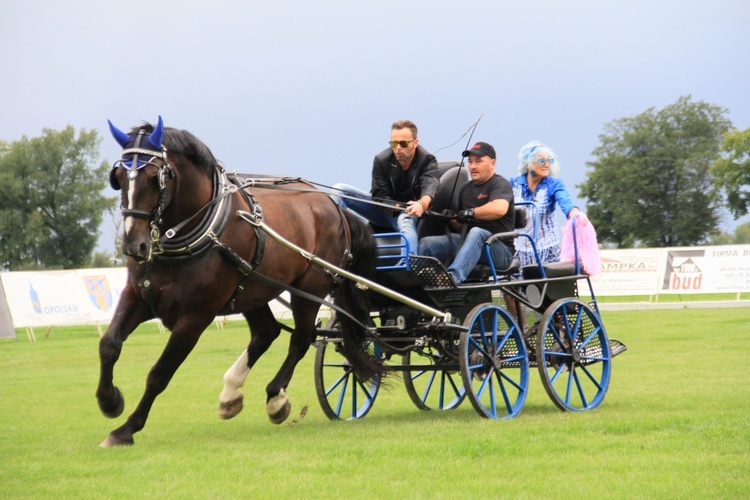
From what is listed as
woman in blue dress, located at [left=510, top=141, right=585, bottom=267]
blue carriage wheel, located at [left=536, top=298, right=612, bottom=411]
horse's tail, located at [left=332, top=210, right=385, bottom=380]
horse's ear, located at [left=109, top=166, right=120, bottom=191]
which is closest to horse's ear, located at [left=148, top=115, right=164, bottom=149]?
horse's ear, located at [left=109, top=166, right=120, bottom=191]

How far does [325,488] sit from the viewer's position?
5.40 m

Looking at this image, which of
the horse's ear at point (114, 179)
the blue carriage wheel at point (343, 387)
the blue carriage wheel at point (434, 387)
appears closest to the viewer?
the horse's ear at point (114, 179)

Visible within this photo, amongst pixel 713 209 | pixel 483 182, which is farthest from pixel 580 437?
pixel 713 209

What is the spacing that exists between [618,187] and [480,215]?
73428mm

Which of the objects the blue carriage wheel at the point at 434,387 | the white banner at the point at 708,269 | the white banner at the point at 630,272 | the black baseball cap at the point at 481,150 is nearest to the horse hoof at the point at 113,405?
the blue carriage wheel at the point at 434,387

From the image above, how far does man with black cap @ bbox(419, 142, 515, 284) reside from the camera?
819 centimetres

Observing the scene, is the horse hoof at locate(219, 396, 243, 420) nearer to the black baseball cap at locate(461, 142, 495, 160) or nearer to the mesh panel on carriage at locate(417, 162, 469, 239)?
the mesh panel on carriage at locate(417, 162, 469, 239)

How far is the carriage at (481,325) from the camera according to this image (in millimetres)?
8094

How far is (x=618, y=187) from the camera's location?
79.4 metres

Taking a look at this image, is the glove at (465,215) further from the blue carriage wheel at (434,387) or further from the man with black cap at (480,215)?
the blue carriage wheel at (434,387)

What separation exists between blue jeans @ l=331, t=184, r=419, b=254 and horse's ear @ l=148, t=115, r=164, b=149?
2.11 meters

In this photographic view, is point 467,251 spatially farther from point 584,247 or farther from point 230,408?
point 230,408

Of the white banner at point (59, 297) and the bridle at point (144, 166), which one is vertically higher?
the bridle at point (144, 166)

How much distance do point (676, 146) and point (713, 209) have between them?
638 cm
